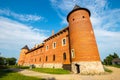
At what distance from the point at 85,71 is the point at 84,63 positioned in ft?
4.09

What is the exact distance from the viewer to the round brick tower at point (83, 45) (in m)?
15.6

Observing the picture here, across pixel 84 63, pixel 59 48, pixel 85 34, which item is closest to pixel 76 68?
pixel 84 63

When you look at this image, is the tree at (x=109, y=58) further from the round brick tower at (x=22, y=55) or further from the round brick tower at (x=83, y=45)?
the round brick tower at (x=83, y=45)

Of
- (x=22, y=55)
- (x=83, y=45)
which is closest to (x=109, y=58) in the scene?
(x=22, y=55)

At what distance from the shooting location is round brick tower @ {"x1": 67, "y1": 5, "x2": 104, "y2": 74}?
1563 centimetres

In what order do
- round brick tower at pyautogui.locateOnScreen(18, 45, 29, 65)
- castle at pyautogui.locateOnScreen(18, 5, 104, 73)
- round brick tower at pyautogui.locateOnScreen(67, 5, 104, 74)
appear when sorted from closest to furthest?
1. round brick tower at pyautogui.locateOnScreen(67, 5, 104, 74)
2. castle at pyautogui.locateOnScreen(18, 5, 104, 73)
3. round brick tower at pyautogui.locateOnScreen(18, 45, 29, 65)

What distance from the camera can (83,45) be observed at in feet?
54.5

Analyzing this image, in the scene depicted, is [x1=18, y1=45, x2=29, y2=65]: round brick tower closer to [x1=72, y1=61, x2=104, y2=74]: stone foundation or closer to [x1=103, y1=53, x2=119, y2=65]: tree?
[x1=72, y1=61, x2=104, y2=74]: stone foundation

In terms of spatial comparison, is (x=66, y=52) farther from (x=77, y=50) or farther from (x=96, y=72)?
(x=96, y=72)

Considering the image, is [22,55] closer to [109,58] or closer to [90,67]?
[90,67]

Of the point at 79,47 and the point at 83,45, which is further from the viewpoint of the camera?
the point at 79,47

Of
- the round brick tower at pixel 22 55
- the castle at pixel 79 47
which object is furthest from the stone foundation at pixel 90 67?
the round brick tower at pixel 22 55

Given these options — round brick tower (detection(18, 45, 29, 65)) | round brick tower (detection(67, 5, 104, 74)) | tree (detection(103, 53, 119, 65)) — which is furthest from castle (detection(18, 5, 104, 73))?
tree (detection(103, 53, 119, 65))

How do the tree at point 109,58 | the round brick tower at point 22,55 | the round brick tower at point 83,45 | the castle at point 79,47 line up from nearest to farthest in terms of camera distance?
1. the round brick tower at point 83,45
2. the castle at point 79,47
3. the round brick tower at point 22,55
4. the tree at point 109,58
